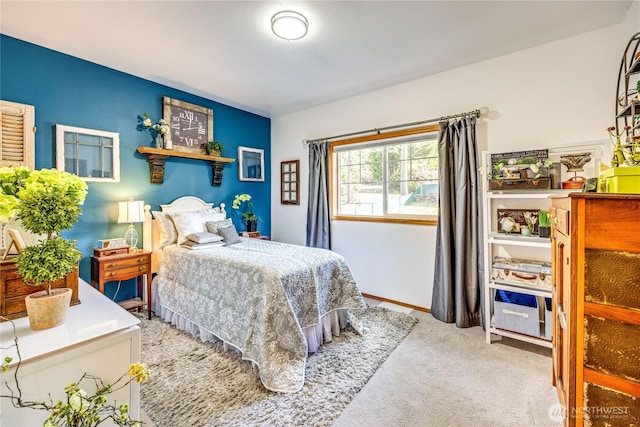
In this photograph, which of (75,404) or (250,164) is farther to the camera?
(250,164)

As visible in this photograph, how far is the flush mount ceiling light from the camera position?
2.07 meters

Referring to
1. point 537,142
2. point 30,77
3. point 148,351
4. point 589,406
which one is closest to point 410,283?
point 537,142

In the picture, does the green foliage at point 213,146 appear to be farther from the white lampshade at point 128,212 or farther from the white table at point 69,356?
the white table at point 69,356

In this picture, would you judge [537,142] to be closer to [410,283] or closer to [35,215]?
[410,283]

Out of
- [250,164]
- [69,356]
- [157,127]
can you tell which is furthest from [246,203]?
[69,356]

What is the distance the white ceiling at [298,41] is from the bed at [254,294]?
1.68m

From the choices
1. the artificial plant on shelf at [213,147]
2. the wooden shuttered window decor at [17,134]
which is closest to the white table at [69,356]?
the wooden shuttered window decor at [17,134]

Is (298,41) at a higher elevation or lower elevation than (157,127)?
higher

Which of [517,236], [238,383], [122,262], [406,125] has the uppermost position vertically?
[406,125]

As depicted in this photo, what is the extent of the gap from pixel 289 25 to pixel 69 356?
7.67 ft

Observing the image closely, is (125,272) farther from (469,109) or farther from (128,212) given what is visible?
(469,109)

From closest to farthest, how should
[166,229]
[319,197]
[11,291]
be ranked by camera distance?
[11,291] < [166,229] < [319,197]

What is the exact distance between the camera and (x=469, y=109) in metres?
2.92

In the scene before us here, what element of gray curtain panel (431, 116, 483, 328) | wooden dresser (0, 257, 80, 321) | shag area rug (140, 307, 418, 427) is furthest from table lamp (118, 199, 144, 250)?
gray curtain panel (431, 116, 483, 328)
